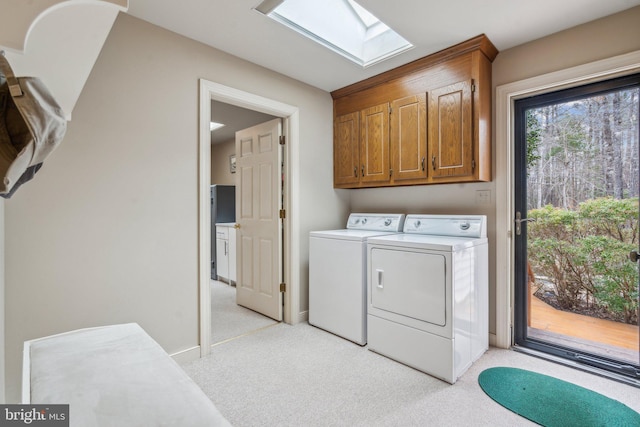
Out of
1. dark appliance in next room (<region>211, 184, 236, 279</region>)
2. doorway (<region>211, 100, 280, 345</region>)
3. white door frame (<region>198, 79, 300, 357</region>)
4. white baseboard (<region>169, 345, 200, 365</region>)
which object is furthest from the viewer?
dark appliance in next room (<region>211, 184, 236, 279</region>)

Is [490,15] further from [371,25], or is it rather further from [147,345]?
[147,345]

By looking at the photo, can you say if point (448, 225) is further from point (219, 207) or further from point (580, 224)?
point (219, 207)

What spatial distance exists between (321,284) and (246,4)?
2229 millimetres

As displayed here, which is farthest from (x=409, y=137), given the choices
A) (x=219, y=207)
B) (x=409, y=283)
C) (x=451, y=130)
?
(x=219, y=207)

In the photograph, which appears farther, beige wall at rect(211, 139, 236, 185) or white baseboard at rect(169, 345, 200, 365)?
beige wall at rect(211, 139, 236, 185)

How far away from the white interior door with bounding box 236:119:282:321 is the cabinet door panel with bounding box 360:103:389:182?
0.83 meters

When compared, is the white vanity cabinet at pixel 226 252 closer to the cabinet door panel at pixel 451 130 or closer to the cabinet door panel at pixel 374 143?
the cabinet door panel at pixel 374 143

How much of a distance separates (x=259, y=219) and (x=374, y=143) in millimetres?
1433

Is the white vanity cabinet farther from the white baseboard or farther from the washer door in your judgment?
the washer door

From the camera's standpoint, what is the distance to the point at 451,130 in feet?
7.99

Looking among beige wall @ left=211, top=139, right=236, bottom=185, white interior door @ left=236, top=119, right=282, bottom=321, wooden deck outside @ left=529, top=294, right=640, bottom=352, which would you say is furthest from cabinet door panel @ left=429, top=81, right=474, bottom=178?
beige wall @ left=211, top=139, right=236, bottom=185

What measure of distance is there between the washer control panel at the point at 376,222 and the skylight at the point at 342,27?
1385 millimetres
